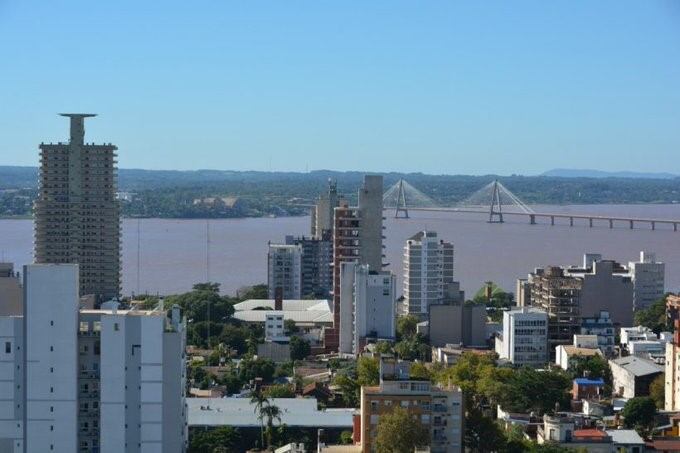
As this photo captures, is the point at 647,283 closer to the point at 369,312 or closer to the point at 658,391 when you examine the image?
the point at 369,312

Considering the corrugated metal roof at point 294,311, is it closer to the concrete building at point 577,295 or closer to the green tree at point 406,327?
the green tree at point 406,327

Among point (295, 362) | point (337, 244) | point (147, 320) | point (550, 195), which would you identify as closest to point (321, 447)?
point (147, 320)

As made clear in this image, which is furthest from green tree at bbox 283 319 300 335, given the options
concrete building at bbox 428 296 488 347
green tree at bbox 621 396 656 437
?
green tree at bbox 621 396 656 437

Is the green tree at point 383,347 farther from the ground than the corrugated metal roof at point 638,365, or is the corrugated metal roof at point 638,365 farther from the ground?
the corrugated metal roof at point 638,365

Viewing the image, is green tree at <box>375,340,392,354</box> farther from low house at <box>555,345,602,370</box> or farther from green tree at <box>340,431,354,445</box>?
green tree at <box>340,431,354,445</box>

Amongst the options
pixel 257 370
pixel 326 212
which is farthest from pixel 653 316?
pixel 326 212

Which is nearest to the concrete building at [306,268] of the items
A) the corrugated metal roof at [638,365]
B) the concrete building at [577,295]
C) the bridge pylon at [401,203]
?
the concrete building at [577,295]
